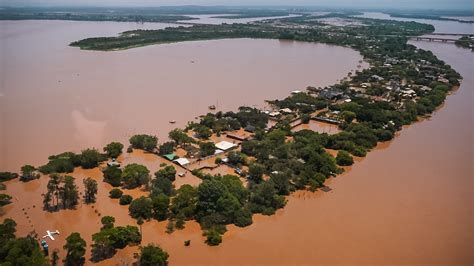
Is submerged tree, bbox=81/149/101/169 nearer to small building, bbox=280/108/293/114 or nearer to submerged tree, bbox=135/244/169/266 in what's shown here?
submerged tree, bbox=135/244/169/266

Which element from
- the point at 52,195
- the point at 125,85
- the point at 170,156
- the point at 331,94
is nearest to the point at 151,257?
the point at 52,195

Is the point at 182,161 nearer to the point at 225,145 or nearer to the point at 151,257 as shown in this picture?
the point at 225,145

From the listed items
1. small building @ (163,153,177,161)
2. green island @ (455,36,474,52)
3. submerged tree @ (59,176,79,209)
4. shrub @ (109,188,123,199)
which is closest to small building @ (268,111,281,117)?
small building @ (163,153,177,161)

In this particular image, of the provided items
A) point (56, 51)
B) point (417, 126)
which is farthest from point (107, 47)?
point (417, 126)

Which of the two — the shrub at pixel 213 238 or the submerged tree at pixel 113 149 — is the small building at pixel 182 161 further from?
the shrub at pixel 213 238

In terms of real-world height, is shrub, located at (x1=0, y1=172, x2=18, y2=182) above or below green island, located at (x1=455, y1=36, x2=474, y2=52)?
below

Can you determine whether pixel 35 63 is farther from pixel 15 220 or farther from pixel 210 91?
pixel 15 220
